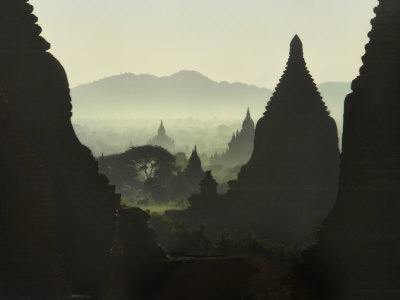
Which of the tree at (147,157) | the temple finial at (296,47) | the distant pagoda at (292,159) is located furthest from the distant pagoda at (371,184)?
the tree at (147,157)

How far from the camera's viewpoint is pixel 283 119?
52000 millimetres

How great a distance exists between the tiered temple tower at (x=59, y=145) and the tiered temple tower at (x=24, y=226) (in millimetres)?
5770

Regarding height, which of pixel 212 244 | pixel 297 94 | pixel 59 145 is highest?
pixel 297 94

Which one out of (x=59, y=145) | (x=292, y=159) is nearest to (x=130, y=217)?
(x=59, y=145)

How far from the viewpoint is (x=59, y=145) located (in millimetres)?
31938

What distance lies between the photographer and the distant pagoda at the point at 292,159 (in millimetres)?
51000

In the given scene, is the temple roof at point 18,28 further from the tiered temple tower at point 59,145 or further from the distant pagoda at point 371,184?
the distant pagoda at point 371,184

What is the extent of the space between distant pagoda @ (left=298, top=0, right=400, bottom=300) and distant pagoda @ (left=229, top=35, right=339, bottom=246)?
68.3 ft

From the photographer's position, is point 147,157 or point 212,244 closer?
point 212,244

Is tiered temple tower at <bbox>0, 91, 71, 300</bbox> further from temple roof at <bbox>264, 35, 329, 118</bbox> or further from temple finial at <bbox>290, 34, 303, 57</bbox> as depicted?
temple finial at <bbox>290, 34, 303, 57</bbox>

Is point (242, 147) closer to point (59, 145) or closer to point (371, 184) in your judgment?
point (59, 145)

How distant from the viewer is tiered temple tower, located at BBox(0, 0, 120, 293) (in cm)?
3138

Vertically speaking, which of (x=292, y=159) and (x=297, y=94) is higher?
(x=297, y=94)

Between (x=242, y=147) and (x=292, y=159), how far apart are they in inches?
3322
